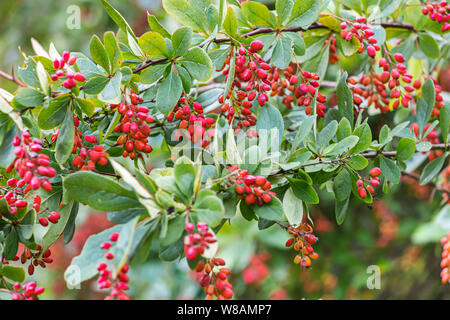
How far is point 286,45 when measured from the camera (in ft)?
2.90

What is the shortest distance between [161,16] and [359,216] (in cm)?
161

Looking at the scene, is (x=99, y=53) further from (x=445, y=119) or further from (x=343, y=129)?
(x=445, y=119)

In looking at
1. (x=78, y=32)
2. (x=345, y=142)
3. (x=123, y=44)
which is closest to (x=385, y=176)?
(x=345, y=142)

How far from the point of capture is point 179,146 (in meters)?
0.97

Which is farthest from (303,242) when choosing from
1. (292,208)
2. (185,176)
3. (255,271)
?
(255,271)

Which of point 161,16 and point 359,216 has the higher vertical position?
point 161,16

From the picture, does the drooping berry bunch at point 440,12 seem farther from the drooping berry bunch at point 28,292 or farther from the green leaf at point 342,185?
the drooping berry bunch at point 28,292

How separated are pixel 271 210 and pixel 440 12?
2.29ft

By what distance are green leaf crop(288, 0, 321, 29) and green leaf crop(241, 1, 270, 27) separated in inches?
2.1

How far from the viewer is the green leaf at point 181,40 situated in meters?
0.80

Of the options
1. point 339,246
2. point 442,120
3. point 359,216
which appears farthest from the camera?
point 359,216

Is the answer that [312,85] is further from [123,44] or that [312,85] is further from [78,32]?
[78,32]
